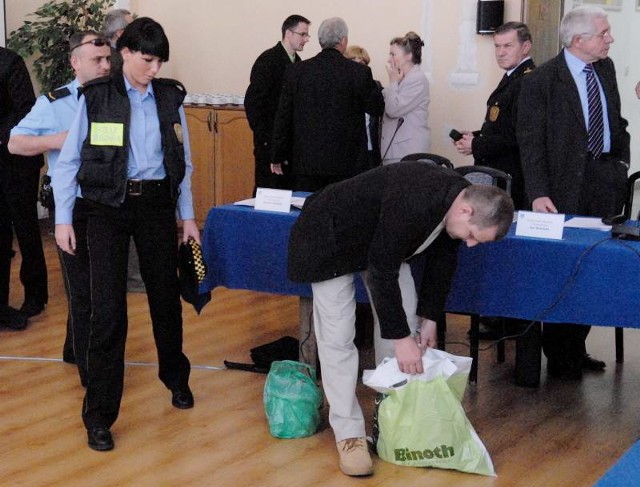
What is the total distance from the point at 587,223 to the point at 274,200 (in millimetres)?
1240

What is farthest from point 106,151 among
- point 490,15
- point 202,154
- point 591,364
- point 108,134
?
point 202,154

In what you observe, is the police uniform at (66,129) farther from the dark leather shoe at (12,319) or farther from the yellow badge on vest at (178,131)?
the dark leather shoe at (12,319)

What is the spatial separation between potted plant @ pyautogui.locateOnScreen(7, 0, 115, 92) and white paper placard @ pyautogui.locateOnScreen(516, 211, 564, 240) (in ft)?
14.9

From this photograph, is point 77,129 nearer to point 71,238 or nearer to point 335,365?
point 71,238

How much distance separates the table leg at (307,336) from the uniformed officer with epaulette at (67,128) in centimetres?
87

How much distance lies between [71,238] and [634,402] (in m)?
2.34

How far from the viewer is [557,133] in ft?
14.6

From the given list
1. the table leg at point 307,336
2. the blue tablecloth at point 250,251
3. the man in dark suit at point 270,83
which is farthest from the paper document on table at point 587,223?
the man in dark suit at point 270,83

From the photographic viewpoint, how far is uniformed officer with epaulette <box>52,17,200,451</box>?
360 cm

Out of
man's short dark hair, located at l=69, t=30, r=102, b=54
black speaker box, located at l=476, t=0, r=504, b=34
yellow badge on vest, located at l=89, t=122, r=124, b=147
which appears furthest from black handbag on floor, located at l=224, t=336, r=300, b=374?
black speaker box, located at l=476, t=0, r=504, b=34

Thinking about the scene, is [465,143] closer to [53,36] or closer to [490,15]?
[490,15]

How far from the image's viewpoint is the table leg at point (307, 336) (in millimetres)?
4316

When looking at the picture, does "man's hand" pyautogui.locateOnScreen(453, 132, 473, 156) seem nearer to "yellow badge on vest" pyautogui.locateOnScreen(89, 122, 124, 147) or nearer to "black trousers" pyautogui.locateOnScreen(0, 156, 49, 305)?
"yellow badge on vest" pyautogui.locateOnScreen(89, 122, 124, 147)

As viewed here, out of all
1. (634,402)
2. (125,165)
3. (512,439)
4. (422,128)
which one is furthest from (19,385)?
(422,128)
